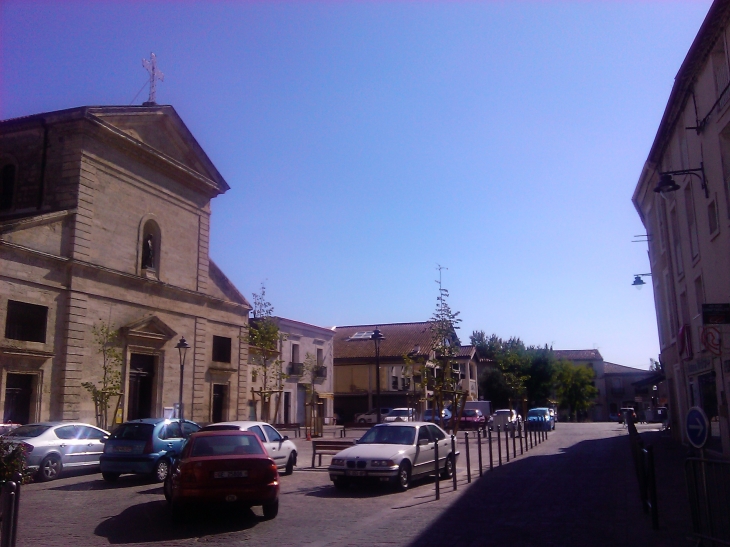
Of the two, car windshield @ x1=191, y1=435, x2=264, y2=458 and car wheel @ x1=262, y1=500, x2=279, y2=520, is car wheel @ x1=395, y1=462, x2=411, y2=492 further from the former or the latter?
car windshield @ x1=191, y1=435, x2=264, y2=458

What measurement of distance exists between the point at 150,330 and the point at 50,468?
523 inches

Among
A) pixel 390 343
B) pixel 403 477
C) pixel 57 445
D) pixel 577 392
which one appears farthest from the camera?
pixel 577 392

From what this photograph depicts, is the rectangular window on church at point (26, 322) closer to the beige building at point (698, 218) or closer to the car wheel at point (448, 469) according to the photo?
the car wheel at point (448, 469)

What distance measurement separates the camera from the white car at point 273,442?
17.3 metres

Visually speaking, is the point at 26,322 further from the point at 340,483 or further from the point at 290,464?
the point at 340,483

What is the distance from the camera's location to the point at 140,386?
29.7 m

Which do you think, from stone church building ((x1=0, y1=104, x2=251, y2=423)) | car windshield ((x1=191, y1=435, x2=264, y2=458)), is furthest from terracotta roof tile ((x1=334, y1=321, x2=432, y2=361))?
car windshield ((x1=191, y1=435, x2=264, y2=458))

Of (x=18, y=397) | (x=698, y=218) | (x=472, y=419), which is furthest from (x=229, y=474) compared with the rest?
(x=472, y=419)

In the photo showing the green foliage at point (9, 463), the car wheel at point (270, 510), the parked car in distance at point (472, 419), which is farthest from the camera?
the parked car in distance at point (472, 419)

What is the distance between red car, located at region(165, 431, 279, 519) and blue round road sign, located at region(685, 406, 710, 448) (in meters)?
6.28

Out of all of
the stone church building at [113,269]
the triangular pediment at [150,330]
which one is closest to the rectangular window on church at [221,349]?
the stone church building at [113,269]

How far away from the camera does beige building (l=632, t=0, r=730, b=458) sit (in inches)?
683

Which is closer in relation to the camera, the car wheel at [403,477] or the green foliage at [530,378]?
the car wheel at [403,477]

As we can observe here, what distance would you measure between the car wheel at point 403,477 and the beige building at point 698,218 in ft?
22.1
